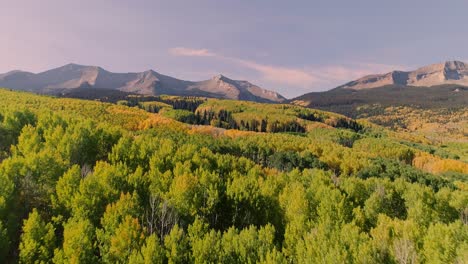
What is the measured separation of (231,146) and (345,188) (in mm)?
89146

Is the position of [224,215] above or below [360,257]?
below

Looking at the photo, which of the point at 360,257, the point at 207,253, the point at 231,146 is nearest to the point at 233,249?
the point at 207,253

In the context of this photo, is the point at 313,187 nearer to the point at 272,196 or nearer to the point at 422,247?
the point at 272,196

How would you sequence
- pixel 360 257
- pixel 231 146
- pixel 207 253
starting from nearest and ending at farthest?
1. pixel 360 257
2. pixel 207 253
3. pixel 231 146

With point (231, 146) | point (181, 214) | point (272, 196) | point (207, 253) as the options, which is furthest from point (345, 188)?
point (231, 146)

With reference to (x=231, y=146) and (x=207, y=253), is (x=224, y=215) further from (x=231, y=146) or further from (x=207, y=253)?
(x=231, y=146)

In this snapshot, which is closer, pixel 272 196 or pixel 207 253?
pixel 207 253

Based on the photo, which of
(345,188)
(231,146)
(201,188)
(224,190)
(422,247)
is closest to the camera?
(422,247)

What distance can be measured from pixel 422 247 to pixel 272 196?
30597 mm

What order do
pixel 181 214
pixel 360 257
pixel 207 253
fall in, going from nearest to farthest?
pixel 360 257 → pixel 207 253 → pixel 181 214

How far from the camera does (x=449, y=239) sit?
133 ft

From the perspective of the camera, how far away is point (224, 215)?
68125 mm

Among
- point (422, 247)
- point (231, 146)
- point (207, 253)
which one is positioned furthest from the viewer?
point (231, 146)

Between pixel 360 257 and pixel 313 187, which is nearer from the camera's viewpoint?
pixel 360 257
